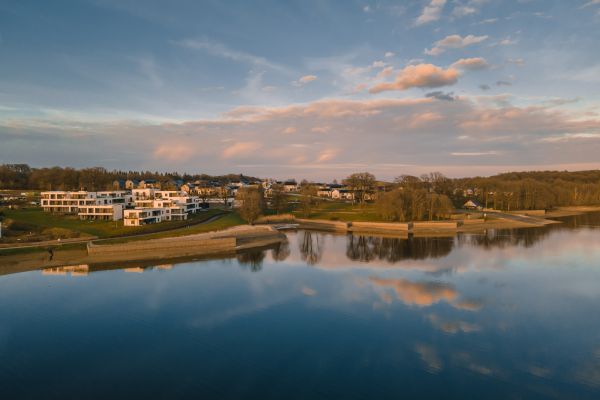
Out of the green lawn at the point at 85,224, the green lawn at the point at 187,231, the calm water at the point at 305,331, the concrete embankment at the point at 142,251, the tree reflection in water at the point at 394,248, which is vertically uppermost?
the green lawn at the point at 85,224

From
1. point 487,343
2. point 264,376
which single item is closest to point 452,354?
point 487,343

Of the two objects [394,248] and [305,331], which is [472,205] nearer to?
[394,248]

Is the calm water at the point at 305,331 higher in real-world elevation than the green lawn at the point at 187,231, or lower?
lower

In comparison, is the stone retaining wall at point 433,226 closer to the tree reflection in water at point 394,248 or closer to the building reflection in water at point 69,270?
the tree reflection in water at point 394,248

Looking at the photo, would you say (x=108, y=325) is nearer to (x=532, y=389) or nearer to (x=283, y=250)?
(x=532, y=389)

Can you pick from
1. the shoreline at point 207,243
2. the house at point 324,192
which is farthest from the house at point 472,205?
the house at point 324,192

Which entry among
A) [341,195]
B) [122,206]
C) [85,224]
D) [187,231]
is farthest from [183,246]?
[341,195]

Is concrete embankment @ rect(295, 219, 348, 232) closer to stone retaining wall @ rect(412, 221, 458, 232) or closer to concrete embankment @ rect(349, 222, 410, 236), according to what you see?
concrete embankment @ rect(349, 222, 410, 236)
